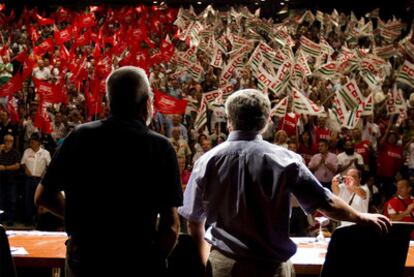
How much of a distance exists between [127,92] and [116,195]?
0.41 m

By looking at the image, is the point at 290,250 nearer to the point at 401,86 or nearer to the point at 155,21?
the point at 401,86

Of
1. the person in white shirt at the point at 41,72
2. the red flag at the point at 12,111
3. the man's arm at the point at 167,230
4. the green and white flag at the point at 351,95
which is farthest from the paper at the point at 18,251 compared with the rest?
the person in white shirt at the point at 41,72

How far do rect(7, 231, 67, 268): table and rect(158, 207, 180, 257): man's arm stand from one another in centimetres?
127

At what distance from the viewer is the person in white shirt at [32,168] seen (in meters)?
10.8

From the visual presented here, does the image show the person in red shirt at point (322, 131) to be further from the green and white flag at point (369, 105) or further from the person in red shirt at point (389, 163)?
the person in red shirt at point (389, 163)

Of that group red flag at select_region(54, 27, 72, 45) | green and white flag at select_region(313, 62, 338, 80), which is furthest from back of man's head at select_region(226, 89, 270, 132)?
red flag at select_region(54, 27, 72, 45)

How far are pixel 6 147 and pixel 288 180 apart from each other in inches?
351

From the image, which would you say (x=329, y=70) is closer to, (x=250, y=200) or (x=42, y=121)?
(x=42, y=121)

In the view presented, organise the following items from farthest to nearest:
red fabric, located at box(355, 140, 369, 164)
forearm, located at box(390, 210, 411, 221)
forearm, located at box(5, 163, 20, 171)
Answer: forearm, located at box(5, 163, 20, 171), red fabric, located at box(355, 140, 369, 164), forearm, located at box(390, 210, 411, 221)

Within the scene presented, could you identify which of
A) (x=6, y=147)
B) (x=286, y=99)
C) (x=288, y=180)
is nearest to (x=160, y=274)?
(x=288, y=180)

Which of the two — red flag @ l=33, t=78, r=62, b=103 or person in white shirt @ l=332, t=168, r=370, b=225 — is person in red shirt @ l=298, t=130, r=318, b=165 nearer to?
person in white shirt @ l=332, t=168, r=370, b=225

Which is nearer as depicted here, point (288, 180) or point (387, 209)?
point (288, 180)

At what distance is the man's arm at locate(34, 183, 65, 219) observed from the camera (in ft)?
8.74

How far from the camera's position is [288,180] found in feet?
9.36
